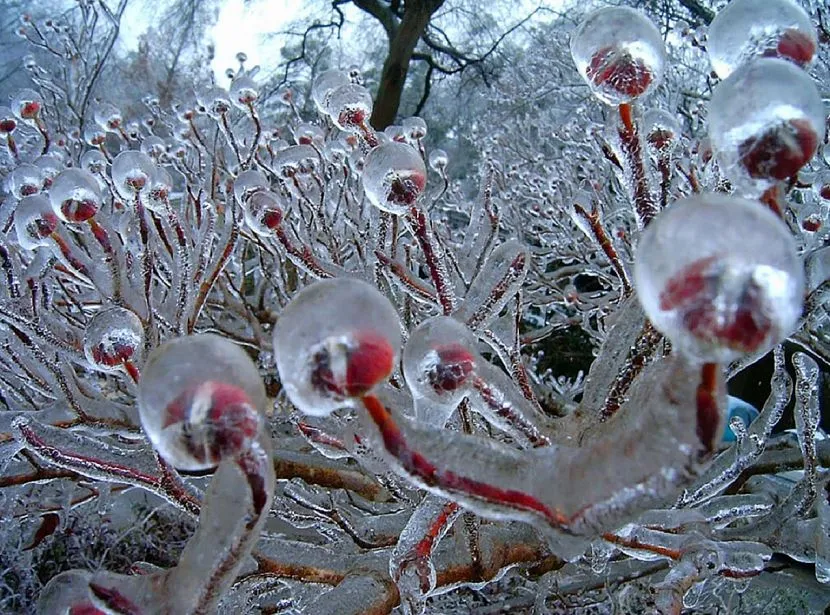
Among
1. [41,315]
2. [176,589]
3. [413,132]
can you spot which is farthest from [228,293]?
[176,589]

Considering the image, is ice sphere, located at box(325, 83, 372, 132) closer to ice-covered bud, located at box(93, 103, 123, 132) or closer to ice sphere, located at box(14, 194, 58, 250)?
ice sphere, located at box(14, 194, 58, 250)

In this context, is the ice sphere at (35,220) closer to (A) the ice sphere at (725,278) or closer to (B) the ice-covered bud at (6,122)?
(B) the ice-covered bud at (6,122)

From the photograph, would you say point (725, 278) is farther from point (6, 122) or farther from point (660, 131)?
point (6, 122)

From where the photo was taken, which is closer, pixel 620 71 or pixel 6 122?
pixel 620 71

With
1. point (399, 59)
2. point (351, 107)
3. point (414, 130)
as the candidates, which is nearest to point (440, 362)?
point (351, 107)

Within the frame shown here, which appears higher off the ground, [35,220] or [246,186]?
[246,186]

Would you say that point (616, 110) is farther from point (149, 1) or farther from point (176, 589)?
point (149, 1)

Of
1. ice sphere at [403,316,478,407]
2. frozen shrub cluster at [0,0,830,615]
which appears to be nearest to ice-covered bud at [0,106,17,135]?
frozen shrub cluster at [0,0,830,615]
